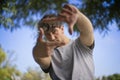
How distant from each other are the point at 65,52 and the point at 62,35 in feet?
0.34

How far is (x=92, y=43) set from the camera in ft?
4.32

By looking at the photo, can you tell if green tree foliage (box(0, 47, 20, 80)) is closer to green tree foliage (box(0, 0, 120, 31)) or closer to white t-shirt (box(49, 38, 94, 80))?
green tree foliage (box(0, 0, 120, 31))

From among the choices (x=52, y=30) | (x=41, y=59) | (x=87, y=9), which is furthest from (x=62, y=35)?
(x=87, y=9)

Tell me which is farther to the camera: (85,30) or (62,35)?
(62,35)

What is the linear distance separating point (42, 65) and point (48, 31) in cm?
17

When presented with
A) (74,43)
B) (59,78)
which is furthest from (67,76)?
(74,43)

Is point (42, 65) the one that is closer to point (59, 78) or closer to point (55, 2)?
point (59, 78)

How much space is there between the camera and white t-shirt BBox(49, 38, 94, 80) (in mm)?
1282

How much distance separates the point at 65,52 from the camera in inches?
52.6

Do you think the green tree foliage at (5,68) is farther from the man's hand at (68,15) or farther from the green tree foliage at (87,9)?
the man's hand at (68,15)

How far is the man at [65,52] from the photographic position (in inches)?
49.5

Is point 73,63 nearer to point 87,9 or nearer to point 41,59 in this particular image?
point 41,59

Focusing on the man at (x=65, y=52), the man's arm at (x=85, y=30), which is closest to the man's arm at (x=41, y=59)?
the man at (x=65, y=52)

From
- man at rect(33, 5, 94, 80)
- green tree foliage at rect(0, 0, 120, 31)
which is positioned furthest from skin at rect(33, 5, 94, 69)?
green tree foliage at rect(0, 0, 120, 31)
